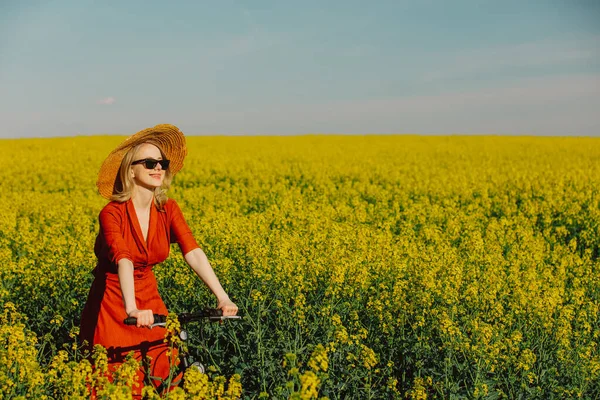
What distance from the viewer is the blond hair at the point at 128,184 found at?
3770 millimetres

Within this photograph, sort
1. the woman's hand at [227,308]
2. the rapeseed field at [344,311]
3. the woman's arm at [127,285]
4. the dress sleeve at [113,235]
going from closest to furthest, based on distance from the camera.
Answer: the woman's arm at [127,285], the woman's hand at [227,308], the dress sleeve at [113,235], the rapeseed field at [344,311]

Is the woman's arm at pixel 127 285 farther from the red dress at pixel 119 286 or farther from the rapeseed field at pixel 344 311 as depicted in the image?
the rapeseed field at pixel 344 311

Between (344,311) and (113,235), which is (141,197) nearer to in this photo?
(113,235)

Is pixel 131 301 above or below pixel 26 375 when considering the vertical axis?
above

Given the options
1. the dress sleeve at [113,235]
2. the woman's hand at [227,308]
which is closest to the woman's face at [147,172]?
the dress sleeve at [113,235]

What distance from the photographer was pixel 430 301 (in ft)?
16.5

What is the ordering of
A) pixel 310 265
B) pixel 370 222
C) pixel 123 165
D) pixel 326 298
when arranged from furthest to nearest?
1. pixel 370 222
2. pixel 310 265
3. pixel 326 298
4. pixel 123 165

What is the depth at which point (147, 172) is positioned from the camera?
3.78 meters

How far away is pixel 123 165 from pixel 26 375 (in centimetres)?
142

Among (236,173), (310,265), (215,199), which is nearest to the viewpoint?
(310,265)

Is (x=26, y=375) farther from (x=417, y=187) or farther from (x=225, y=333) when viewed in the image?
(x=417, y=187)

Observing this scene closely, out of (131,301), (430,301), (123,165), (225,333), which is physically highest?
(123,165)

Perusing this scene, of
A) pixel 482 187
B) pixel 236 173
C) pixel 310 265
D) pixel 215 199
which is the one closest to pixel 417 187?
pixel 482 187

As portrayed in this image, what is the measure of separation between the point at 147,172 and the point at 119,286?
786 mm
